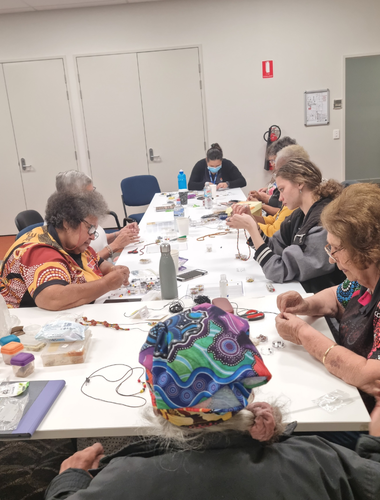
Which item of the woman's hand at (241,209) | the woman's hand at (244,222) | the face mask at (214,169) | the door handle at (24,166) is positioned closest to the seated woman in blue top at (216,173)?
the face mask at (214,169)

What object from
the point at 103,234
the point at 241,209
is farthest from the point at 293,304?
the point at 103,234

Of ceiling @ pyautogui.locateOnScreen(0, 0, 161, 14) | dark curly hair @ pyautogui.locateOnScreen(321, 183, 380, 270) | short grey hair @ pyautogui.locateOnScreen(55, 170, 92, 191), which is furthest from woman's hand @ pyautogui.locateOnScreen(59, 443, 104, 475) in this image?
Answer: ceiling @ pyautogui.locateOnScreen(0, 0, 161, 14)

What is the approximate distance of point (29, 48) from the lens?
19.5 feet

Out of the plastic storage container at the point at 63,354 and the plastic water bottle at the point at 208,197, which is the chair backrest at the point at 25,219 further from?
the plastic storage container at the point at 63,354

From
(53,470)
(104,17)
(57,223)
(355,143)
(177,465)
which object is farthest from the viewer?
(355,143)

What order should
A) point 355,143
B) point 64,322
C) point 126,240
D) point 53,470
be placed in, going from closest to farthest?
point 64,322 < point 53,470 < point 126,240 < point 355,143

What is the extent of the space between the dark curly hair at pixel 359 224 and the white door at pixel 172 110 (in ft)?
16.6

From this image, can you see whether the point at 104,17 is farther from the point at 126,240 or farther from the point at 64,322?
the point at 64,322

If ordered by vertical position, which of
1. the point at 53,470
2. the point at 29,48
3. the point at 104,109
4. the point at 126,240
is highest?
the point at 29,48

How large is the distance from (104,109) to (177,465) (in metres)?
5.97

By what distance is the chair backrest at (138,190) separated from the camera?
5457mm

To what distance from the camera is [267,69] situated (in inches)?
234

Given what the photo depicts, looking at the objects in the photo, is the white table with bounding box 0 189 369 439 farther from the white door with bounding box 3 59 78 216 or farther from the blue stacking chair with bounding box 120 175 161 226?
the white door with bounding box 3 59 78 216

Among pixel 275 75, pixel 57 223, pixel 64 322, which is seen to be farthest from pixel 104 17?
pixel 64 322
